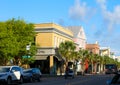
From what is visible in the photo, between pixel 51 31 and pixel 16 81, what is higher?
pixel 51 31

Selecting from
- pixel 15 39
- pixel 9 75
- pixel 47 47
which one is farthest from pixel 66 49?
pixel 9 75

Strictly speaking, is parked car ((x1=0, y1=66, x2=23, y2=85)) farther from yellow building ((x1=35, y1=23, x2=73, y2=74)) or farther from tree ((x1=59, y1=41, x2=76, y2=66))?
tree ((x1=59, y1=41, x2=76, y2=66))

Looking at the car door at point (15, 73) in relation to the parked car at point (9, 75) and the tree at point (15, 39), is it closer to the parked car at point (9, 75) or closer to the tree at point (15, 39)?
the parked car at point (9, 75)

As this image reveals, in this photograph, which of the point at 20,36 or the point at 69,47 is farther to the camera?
the point at 69,47

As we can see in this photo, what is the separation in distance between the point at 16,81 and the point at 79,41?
56831 mm

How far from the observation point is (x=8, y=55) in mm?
50781

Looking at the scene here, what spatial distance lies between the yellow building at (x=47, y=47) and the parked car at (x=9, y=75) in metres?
32.8

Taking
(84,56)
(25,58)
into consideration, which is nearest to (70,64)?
(84,56)

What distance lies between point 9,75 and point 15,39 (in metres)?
18.4

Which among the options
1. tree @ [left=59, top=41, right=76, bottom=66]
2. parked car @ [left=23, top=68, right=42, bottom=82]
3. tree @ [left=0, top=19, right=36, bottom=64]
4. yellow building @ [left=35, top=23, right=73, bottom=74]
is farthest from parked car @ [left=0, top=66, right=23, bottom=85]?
tree @ [left=59, top=41, right=76, bottom=66]

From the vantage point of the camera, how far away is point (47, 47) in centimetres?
6956

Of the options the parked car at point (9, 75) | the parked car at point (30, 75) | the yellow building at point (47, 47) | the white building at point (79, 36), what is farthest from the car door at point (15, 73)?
the white building at point (79, 36)

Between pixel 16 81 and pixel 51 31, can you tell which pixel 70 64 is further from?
pixel 16 81

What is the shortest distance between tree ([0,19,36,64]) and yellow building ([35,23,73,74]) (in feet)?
45.7
